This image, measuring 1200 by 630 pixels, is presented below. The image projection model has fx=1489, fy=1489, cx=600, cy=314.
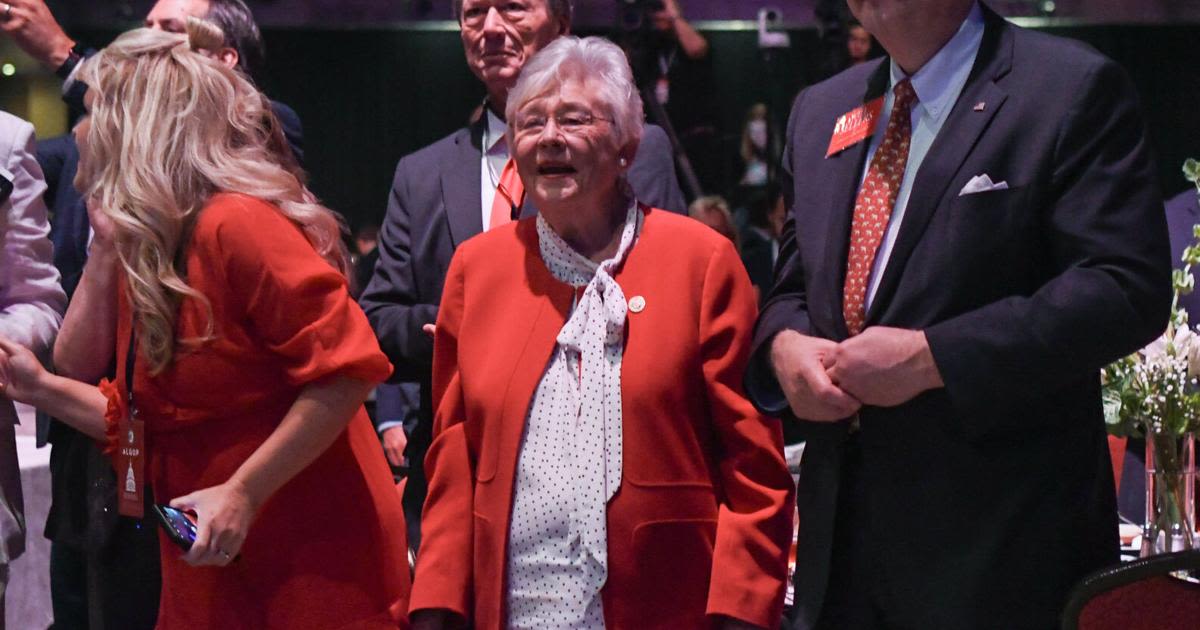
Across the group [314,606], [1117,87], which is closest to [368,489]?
[314,606]

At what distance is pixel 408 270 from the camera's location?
3088 millimetres

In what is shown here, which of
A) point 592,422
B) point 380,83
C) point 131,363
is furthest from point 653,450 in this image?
point 380,83

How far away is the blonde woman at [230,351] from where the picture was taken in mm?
2227

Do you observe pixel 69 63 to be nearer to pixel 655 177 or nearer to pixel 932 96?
pixel 655 177

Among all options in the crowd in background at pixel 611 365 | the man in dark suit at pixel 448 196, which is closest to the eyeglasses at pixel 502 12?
the man in dark suit at pixel 448 196

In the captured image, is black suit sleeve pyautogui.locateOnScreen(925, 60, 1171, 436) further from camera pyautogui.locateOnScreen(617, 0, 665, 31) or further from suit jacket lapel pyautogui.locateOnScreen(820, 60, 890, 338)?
camera pyautogui.locateOnScreen(617, 0, 665, 31)

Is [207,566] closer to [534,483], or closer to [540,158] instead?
[534,483]

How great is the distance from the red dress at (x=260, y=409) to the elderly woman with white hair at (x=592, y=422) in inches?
5.2

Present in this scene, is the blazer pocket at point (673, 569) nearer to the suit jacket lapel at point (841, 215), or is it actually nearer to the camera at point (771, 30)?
the suit jacket lapel at point (841, 215)

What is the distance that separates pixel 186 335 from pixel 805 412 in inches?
37.1

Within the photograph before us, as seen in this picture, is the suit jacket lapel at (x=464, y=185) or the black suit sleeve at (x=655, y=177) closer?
the black suit sleeve at (x=655, y=177)

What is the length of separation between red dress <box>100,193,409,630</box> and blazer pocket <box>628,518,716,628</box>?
1.43 ft

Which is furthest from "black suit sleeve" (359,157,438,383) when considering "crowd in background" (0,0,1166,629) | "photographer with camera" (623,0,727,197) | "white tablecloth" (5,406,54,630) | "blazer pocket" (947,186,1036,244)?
"photographer with camera" (623,0,727,197)

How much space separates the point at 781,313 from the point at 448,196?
1.14 metres
